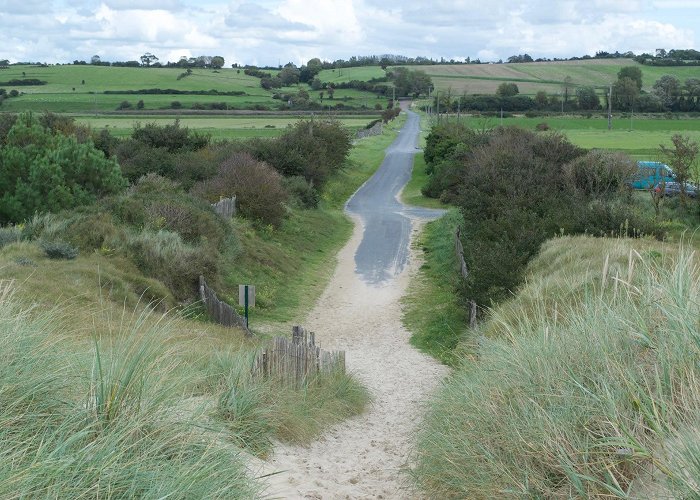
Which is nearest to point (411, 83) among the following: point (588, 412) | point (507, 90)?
point (507, 90)

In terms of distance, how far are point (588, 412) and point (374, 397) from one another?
346 inches

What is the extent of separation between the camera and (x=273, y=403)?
956cm

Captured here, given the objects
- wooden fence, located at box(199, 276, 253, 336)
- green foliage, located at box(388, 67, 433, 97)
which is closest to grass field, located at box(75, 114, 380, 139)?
wooden fence, located at box(199, 276, 253, 336)

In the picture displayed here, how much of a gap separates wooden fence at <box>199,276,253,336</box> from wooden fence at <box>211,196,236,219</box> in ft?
26.0

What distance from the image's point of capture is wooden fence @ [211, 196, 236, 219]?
30194 millimetres

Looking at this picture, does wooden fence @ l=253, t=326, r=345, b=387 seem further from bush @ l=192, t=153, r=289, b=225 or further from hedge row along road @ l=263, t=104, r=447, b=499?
bush @ l=192, t=153, r=289, b=225

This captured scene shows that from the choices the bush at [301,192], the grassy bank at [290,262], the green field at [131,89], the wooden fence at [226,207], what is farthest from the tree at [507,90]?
the wooden fence at [226,207]

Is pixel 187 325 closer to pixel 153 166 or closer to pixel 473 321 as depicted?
pixel 473 321

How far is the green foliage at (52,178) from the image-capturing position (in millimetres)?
33031

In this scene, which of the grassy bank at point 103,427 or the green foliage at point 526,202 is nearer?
the grassy bank at point 103,427

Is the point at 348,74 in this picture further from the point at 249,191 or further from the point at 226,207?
the point at 226,207

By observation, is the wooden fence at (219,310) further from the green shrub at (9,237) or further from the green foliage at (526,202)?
the green foliage at (526,202)

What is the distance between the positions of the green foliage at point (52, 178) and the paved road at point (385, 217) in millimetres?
10598

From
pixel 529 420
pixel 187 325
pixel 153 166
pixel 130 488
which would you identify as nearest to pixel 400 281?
pixel 187 325
